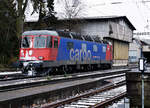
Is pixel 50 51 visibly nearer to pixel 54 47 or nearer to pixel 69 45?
pixel 54 47

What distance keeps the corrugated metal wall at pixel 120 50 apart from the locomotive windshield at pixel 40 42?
32.5 meters

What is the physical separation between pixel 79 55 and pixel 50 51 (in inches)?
200

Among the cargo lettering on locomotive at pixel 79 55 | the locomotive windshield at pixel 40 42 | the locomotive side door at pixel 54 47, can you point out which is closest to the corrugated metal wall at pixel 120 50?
the cargo lettering on locomotive at pixel 79 55

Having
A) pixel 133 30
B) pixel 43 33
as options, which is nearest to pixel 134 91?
pixel 43 33

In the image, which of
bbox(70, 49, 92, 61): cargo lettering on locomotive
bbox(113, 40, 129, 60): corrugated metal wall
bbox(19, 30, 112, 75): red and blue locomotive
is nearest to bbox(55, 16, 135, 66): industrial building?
bbox(113, 40, 129, 60): corrugated metal wall

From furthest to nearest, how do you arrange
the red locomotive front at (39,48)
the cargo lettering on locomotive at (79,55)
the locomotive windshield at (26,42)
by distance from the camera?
the cargo lettering on locomotive at (79,55), the locomotive windshield at (26,42), the red locomotive front at (39,48)

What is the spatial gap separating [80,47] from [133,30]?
41004mm

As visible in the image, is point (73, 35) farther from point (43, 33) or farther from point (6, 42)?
point (6, 42)

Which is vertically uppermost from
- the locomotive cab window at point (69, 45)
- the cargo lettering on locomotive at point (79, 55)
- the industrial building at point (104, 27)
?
the industrial building at point (104, 27)

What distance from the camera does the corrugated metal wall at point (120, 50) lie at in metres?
52.9

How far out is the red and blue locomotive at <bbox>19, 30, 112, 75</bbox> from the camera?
20.1 meters

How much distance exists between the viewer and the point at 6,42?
35.2 metres

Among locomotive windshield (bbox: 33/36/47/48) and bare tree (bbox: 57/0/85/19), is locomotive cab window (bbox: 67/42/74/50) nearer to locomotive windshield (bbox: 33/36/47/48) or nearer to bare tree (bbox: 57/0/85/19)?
locomotive windshield (bbox: 33/36/47/48)

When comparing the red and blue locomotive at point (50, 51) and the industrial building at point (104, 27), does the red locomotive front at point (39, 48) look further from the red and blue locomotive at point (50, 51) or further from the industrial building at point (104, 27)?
the industrial building at point (104, 27)
